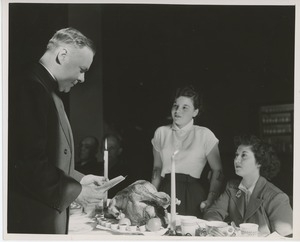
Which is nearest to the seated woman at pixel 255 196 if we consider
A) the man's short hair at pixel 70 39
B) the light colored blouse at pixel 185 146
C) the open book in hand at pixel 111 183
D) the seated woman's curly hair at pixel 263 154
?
the seated woman's curly hair at pixel 263 154

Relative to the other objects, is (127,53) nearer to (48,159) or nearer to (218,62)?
(218,62)

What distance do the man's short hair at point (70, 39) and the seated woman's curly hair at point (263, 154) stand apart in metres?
0.64

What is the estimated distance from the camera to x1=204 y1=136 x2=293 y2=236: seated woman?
6.31 feet

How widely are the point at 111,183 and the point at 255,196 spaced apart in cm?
54

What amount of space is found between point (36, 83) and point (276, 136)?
0.91 meters

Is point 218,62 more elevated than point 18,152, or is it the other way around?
point 218,62

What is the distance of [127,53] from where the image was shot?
75.4 inches

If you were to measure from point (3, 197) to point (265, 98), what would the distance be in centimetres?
104

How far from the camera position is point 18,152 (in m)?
1.94

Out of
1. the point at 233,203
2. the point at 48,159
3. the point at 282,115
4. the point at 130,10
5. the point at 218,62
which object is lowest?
the point at 233,203

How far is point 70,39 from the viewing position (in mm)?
1924

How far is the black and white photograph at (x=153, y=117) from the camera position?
6.27 feet

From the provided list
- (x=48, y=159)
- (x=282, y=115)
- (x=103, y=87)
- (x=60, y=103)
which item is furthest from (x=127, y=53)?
(x=282, y=115)

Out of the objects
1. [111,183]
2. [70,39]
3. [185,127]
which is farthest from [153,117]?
[70,39]
